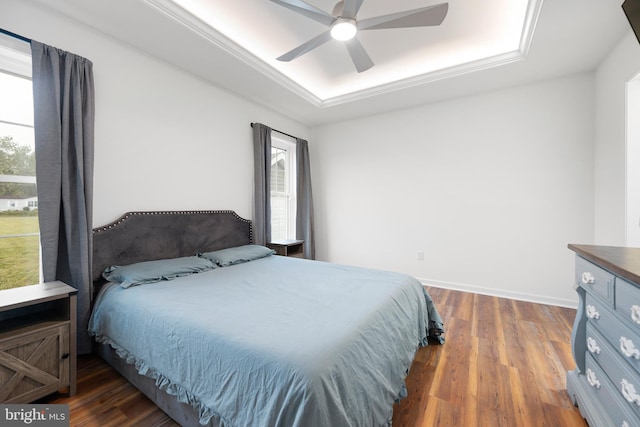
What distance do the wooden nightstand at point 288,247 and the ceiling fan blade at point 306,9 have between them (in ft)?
8.45

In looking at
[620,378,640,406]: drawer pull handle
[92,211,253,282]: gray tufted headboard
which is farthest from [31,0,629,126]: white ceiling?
[620,378,640,406]: drawer pull handle

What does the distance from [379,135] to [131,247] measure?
3.56m

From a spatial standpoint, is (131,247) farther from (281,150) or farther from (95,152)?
(281,150)

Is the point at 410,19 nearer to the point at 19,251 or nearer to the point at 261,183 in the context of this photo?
the point at 261,183

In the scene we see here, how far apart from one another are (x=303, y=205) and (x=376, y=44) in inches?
99.9

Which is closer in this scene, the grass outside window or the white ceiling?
the grass outside window

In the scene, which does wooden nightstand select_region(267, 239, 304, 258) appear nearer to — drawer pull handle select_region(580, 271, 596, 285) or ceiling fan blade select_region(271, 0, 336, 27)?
ceiling fan blade select_region(271, 0, 336, 27)

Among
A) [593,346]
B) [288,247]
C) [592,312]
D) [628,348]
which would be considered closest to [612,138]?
[592,312]

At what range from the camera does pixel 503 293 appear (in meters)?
3.32

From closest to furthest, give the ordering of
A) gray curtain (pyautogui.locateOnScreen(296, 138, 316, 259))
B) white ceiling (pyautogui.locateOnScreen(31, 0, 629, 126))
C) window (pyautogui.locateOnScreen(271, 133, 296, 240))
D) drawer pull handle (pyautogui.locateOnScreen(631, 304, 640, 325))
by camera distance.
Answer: drawer pull handle (pyautogui.locateOnScreen(631, 304, 640, 325))
white ceiling (pyautogui.locateOnScreen(31, 0, 629, 126))
window (pyautogui.locateOnScreen(271, 133, 296, 240))
gray curtain (pyautogui.locateOnScreen(296, 138, 316, 259))

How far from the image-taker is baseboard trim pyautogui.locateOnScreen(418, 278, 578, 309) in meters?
3.02

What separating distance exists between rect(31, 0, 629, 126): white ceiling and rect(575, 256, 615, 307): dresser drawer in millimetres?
1890

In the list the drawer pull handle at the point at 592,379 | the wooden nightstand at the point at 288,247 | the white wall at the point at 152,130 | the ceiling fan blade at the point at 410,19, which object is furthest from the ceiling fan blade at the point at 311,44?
the drawer pull handle at the point at 592,379

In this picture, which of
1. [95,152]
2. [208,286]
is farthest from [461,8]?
[95,152]
